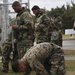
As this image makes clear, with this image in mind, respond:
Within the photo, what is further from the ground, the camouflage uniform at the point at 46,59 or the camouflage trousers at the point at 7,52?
the camouflage uniform at the point at 46,59

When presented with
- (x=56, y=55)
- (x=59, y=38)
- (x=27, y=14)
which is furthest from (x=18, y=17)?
(x=59, y=38)

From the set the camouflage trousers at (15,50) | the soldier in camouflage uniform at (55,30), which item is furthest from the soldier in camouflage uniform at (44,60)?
the soldier in camouflage uniform at (55,30)

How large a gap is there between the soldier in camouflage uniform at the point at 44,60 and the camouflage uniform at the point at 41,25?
3900 mm

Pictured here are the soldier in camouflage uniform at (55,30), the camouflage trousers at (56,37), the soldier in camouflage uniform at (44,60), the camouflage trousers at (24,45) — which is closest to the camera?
the soldier in camouflage uniform at (44,60)

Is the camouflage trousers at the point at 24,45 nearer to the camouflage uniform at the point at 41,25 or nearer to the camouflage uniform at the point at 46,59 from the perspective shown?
the camouflage uniform at the point at 41,25

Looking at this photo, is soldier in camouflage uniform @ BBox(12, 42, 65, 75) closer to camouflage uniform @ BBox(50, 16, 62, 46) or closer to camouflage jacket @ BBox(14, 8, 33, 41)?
camouflage jacket @ BBox(14, 8, 33, 41)

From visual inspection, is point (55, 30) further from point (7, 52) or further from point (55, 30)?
point (7, 52)

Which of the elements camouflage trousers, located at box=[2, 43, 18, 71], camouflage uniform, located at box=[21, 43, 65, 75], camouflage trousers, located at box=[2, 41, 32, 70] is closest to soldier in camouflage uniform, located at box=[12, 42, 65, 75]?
camouflage uniform, located at box=[21, 43, 65, 75]

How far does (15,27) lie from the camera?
10109 mm

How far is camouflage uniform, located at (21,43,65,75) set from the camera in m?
7.10

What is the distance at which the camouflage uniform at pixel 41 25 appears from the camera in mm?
11305

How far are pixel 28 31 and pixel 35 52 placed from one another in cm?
315

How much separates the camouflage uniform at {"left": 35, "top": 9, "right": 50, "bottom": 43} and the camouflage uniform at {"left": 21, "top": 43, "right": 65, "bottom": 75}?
12.8 feet

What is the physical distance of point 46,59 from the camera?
7367 mm
